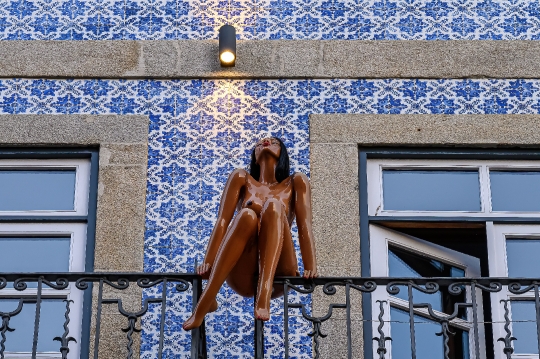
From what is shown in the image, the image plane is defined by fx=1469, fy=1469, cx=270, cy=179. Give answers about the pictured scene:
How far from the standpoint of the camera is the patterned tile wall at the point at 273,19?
8.83 meters

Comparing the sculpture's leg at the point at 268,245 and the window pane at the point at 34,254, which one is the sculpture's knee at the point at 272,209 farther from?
the window pane at the point at 34,254

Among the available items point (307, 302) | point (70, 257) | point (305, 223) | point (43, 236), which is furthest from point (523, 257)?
point (43, 236)

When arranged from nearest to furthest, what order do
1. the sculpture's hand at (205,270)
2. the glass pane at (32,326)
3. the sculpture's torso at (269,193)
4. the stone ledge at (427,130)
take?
the sculpture's hand at (205,270)
the sculpture's torso at (269,193)
the glass pane at (32,326)
the stone ledge at (427,130)

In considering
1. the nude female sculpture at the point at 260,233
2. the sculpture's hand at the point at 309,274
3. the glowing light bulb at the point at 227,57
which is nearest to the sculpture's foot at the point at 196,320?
the nude female sculpture at the point at 260,233

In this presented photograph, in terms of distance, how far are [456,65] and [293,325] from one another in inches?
75.3

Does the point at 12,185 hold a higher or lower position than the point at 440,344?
higher

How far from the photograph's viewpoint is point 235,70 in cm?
870

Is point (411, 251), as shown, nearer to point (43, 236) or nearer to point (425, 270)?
point (425, 270)

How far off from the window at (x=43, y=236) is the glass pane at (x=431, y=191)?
176cm

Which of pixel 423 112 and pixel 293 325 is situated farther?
pixel 423 112

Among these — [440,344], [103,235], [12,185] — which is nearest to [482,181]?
[440,344]

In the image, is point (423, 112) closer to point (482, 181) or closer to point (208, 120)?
point (482, 181)

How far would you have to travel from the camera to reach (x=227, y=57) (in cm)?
862

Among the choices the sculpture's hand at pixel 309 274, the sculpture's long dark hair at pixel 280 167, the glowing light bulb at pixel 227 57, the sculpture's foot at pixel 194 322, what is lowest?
the sculpture's foot at pixel 194 322
